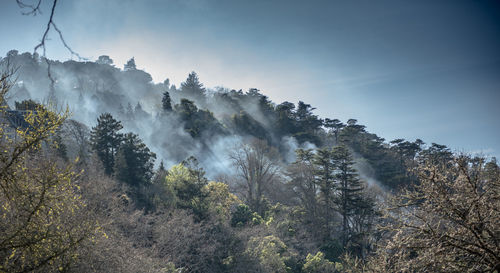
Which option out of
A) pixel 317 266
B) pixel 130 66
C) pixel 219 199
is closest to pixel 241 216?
pixel 219 199

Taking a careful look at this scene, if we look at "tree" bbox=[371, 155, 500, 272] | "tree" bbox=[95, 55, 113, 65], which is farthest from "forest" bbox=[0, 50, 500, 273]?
"tree" bbox=[95, 55, 113, 65]

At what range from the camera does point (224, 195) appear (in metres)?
24.2

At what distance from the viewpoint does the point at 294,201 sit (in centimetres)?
3173

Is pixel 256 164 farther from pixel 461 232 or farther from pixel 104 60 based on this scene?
pixel 104 60

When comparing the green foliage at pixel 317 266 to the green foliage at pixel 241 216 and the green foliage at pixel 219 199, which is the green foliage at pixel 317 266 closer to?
the green foliage at pixel 241 216

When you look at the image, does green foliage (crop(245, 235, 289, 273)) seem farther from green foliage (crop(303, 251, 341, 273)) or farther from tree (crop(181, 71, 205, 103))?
tree (crop(181, 71, 205, 103))

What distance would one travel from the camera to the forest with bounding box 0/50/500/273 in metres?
3.64

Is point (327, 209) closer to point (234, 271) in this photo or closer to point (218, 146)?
point (234, 271)

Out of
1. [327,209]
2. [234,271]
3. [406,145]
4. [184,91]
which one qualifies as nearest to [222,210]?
[234,271]

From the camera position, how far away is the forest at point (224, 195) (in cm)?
364

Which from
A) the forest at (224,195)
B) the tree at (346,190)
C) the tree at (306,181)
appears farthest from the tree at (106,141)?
the tree at (346,190)

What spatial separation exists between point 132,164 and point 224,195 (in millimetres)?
9152

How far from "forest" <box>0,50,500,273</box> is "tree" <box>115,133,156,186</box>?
0.36 feet

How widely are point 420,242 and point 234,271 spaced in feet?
44.6
